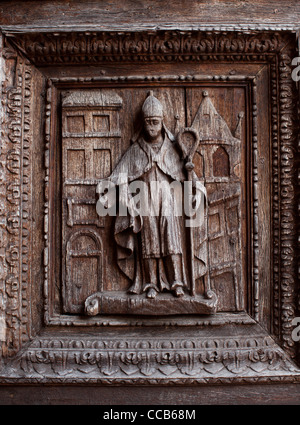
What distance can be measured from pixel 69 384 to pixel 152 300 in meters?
0.81

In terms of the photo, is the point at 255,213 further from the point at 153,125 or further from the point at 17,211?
the point at 17,211

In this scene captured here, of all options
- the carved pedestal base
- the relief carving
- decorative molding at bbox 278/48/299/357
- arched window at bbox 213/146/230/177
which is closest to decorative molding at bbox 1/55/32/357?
the relief carving

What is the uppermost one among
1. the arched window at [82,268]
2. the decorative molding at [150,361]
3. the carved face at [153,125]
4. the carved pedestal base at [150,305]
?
the carved face at [153,125]

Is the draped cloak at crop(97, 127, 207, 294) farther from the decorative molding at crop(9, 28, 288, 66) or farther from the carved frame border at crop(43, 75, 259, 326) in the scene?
the decorative molding at crop(9, 28, 288, 66)

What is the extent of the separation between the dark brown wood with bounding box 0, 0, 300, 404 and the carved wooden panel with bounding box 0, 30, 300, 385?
1 centimetres

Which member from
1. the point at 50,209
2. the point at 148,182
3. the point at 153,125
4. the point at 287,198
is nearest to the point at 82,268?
the point at 50,209

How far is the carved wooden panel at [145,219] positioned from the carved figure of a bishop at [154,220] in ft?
0.04

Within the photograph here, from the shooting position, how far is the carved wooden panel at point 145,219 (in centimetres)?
274

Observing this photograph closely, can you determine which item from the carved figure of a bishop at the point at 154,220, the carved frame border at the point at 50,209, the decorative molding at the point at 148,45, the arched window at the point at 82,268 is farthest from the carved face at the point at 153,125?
the arched window at the point at 82,268

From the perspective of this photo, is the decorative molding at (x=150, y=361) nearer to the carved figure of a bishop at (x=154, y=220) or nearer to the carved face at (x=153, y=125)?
the carved figure of a bishop at (x=154, y=220)

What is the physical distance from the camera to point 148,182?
2809 millimetres

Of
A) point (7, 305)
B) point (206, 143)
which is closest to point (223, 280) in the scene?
point (206, 143)

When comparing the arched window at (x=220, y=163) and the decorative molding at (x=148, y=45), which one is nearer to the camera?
the decorative molding at (x=148, y=45)

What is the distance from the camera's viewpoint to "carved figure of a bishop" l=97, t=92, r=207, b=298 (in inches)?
108
